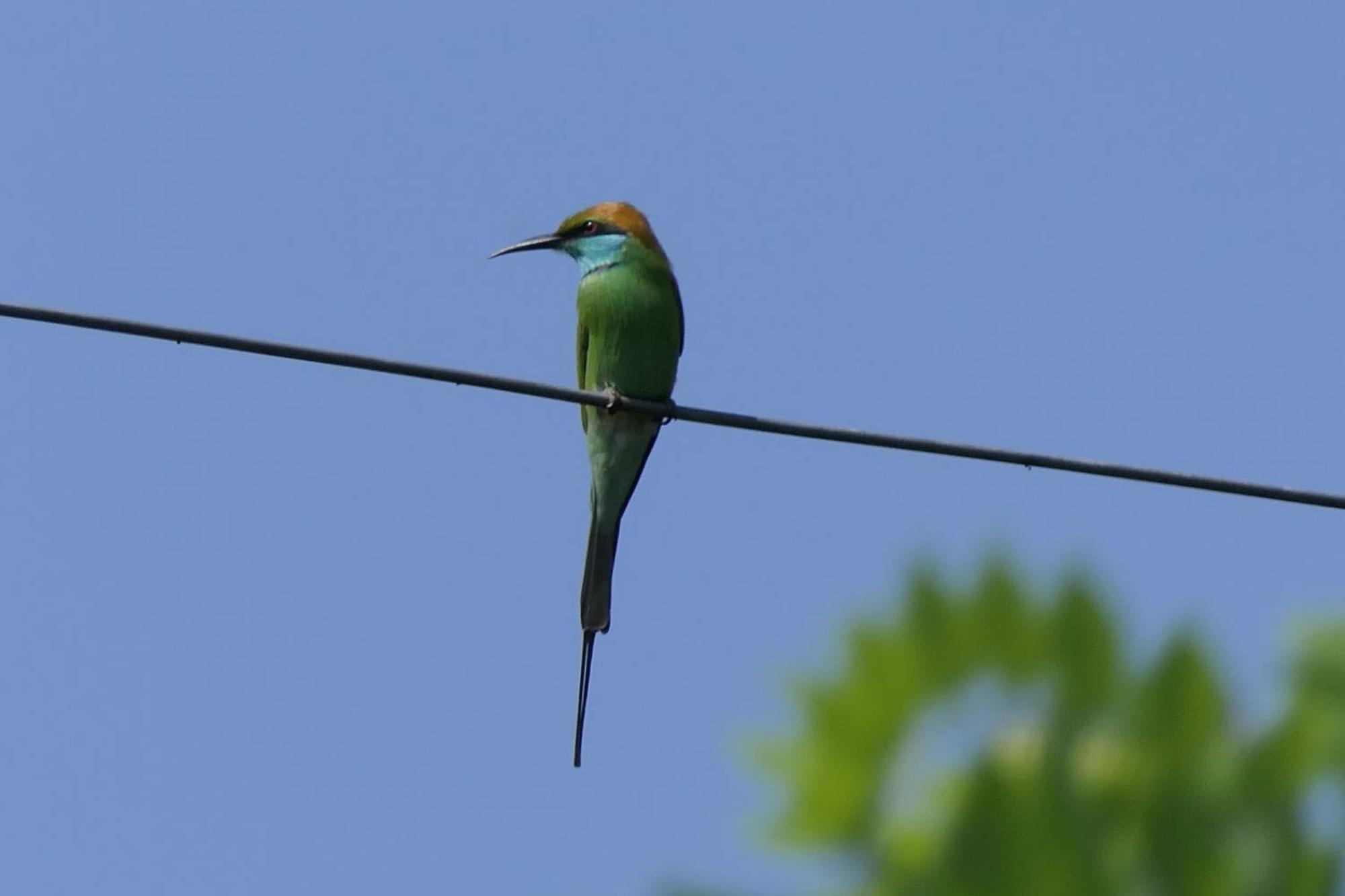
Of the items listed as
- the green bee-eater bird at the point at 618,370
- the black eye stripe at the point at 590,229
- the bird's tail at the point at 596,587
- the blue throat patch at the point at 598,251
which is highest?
the black eye stripe at the point at 590,229

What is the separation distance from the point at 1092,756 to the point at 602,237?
18.0 ft

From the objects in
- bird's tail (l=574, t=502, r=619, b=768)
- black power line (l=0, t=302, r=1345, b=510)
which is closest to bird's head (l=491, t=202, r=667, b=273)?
bird's tail (l=574, t=502, r=619, b=768)

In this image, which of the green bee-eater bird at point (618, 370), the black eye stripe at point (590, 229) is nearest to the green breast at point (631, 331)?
the green bee-eater bird at point (618, 370)

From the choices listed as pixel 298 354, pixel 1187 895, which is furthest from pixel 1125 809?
pixel 298 354

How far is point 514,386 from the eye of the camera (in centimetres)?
340

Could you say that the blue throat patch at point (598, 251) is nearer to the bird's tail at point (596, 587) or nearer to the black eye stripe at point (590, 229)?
the black eye stripe at point (590, 229)

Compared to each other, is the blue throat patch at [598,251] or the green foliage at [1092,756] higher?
the blue throat patch at [598,251]

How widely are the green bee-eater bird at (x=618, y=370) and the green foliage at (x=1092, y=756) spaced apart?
4.76m

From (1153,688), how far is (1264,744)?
0.05m

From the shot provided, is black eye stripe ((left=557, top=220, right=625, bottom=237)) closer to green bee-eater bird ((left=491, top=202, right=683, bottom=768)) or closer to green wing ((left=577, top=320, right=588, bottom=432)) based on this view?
green bee-eater bird ((left=491, top=202, right=683, bottom=768))

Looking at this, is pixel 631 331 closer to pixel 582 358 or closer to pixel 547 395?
pixel 582 358

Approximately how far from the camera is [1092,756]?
72 cm

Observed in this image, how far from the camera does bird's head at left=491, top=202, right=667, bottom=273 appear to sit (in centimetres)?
606

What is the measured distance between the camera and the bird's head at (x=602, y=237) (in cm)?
606
